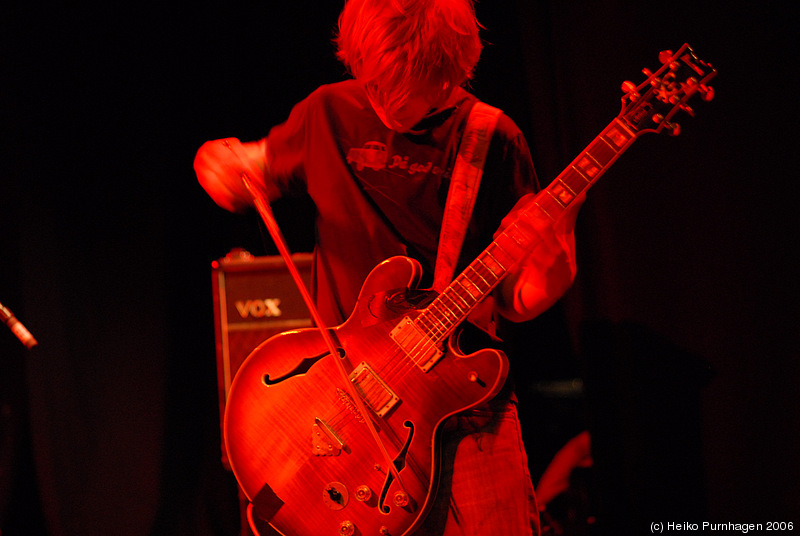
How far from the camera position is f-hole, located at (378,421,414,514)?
4.15 ft

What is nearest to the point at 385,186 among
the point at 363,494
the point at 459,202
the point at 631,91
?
the point at 459,202

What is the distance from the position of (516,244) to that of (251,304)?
1278mm

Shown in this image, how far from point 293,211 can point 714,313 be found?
1665mm

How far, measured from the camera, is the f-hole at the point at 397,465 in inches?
49.8

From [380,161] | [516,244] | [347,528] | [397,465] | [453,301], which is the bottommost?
[347,528]

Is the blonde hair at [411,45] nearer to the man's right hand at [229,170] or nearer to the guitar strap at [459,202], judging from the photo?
the guitar strap at [459,202]

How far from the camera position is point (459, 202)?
1454mm

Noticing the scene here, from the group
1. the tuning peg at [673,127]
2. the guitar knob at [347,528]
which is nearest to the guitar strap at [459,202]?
the tuning peg at [673,127]

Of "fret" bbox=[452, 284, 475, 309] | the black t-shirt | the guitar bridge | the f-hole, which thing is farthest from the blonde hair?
the f-hole

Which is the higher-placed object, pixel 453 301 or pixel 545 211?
pixel 545 211

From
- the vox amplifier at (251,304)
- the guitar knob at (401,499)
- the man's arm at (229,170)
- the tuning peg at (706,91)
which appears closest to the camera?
the guitar knob at (401,499)

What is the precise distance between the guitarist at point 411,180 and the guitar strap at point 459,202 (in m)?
0.03

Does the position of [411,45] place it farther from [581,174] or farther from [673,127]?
[673,127]

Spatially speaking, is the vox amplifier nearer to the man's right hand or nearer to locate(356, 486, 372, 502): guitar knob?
the man's right hand
